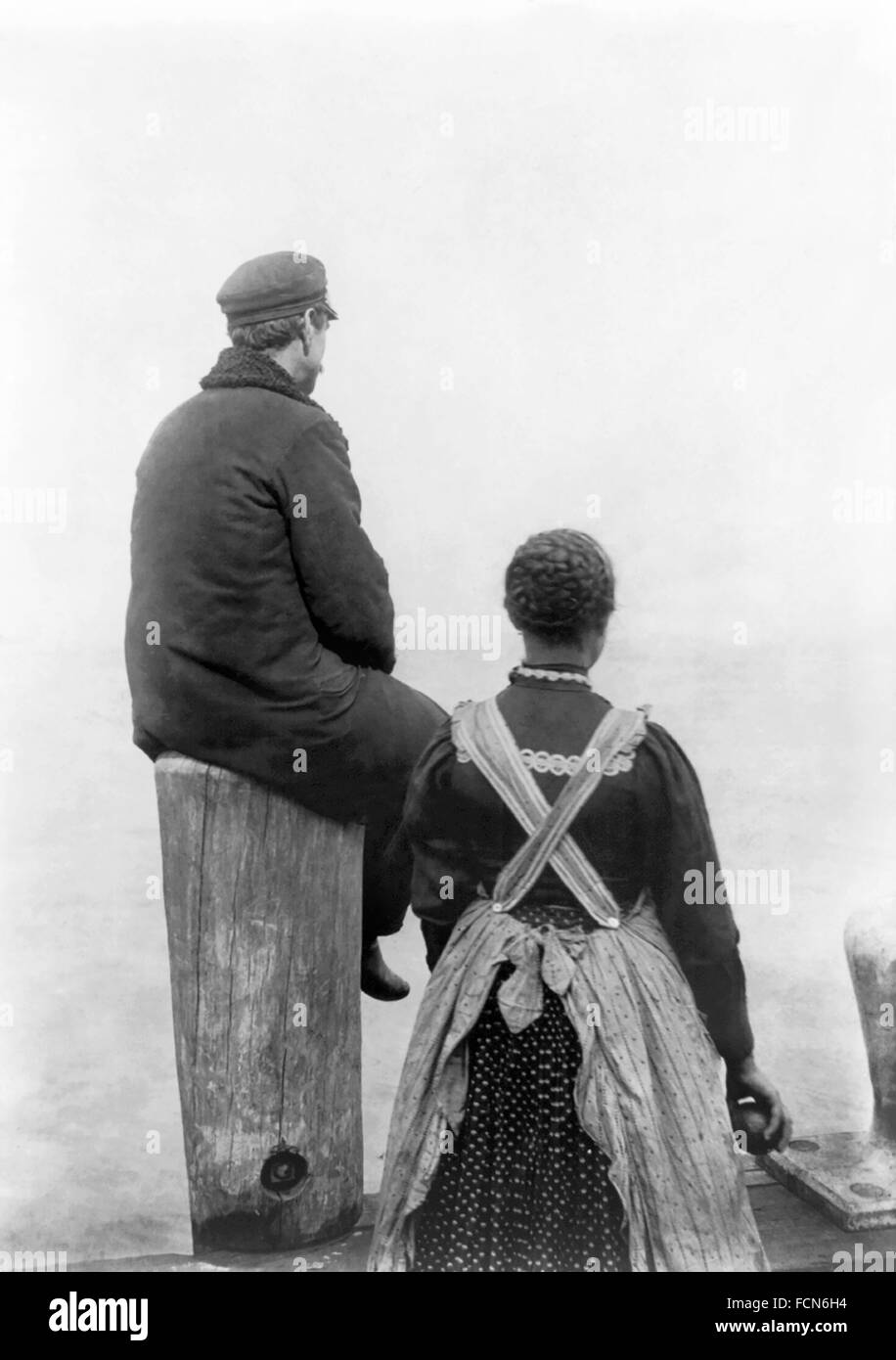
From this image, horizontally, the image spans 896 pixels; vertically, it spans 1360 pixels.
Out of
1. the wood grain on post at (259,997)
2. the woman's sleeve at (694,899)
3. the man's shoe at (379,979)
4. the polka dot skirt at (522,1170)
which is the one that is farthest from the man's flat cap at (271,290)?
the polka dot skirt at (522,1170)

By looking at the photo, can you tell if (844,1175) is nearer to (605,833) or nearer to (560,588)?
(605,833)

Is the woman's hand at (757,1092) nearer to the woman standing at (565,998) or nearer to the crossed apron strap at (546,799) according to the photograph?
the woman standing at (565,998)

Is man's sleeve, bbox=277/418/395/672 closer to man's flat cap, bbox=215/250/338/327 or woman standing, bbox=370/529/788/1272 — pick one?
man's flat cap, bbox=215/250/338/327

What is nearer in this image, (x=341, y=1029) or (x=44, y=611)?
(x=341, y=1029)

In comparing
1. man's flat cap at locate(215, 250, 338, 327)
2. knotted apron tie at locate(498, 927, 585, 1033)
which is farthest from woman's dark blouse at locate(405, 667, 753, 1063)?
man's flat cap at locate(215, 250, 338, 327)

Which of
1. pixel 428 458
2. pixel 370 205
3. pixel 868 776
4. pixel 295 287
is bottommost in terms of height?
pixel 868 776

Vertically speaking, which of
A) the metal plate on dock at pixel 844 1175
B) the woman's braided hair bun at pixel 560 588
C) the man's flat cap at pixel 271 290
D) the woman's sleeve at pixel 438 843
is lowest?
the metal plate on dock at pixel 844 1175

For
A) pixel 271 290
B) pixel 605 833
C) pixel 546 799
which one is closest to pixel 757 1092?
pixel 605 833

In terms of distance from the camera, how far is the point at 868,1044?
→ 5.12 m

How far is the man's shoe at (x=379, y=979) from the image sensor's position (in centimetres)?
501

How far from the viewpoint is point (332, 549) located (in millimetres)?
4613
